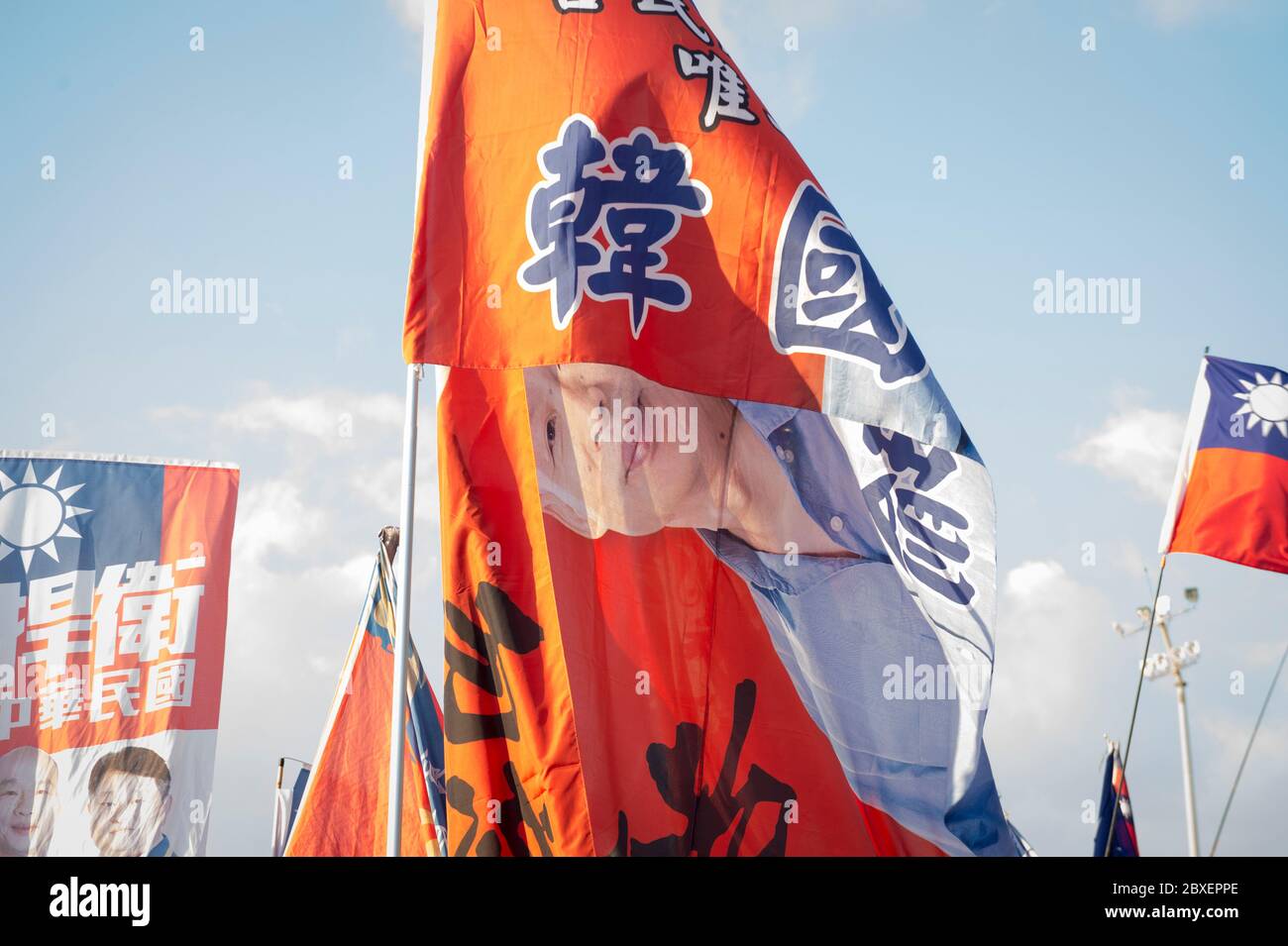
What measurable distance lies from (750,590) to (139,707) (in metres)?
6.87

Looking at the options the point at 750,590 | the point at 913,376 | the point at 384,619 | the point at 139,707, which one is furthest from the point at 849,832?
the point at 139,707

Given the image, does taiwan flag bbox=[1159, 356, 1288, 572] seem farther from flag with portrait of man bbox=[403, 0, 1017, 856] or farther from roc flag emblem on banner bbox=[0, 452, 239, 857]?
roc flag emblem on banner bbox=[0, 452, 239, 857]

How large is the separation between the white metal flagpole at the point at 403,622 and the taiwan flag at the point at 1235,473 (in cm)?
703

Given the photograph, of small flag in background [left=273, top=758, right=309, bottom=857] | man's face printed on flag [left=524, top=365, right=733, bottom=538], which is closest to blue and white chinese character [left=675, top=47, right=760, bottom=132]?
man's face printed on flag [left=524, top=365, right=733, bottom=538]

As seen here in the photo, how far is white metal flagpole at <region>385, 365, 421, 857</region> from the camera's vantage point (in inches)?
250

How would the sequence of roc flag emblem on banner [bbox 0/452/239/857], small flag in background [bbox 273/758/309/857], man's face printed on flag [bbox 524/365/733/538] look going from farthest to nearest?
small flag in background [bbox 273/758/309/857], roc flag emblem on banner [bbox 0/452/239/857], man's face printed on flag [bbox 524/365/733/538]

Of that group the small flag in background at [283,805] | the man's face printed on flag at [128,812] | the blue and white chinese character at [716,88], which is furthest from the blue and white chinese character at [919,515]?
the small flag in background at [283,805]

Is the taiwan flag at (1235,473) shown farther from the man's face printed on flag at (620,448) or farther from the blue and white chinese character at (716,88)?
the blue and white chinese character at (716,88)

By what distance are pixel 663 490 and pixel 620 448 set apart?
0.37m

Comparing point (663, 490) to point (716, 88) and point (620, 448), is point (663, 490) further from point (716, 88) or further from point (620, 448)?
point (716, 88)

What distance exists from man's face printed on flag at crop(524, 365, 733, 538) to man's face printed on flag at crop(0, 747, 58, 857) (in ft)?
22.4

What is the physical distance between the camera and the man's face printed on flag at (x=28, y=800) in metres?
11.2

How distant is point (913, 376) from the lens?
23.5 ft

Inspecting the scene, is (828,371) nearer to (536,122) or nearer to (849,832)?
(536,122)
